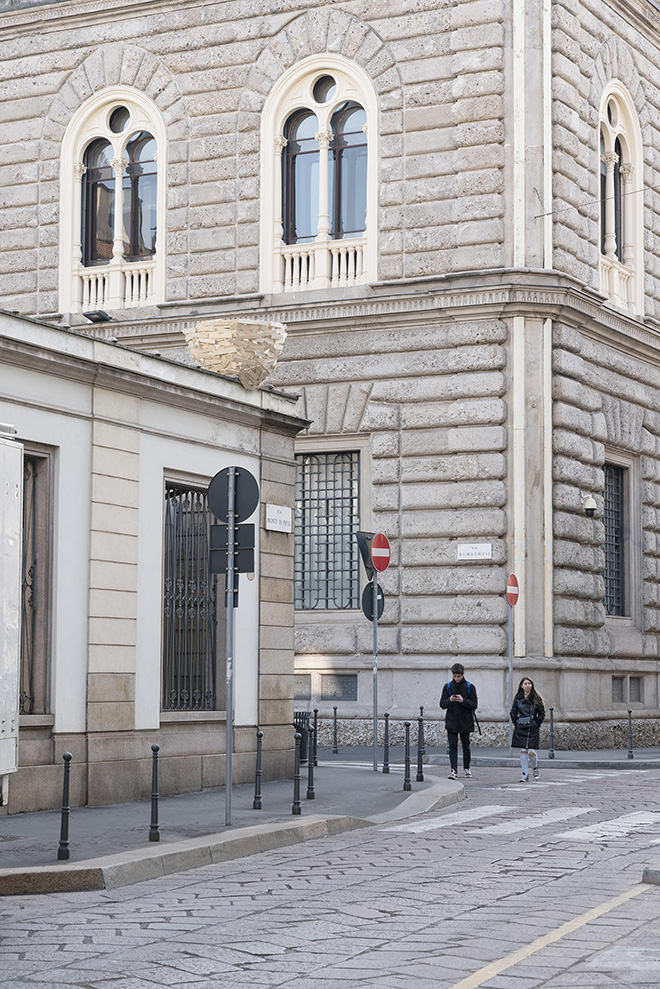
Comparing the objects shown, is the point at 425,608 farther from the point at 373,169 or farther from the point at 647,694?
the point at 373,169

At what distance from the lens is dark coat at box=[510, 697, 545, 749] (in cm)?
2088

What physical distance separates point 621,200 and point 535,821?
18167 millimetres

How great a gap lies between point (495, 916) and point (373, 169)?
66.6ft

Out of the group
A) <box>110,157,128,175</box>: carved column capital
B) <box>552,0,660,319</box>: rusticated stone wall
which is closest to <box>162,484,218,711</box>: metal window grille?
<box>552,0,660,319</box>: rusticated stone wall

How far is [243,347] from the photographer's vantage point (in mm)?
19234

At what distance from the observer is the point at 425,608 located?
26844mm

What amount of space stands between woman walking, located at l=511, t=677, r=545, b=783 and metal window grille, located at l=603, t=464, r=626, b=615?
28.0 feet

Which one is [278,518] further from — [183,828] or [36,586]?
[183,828]

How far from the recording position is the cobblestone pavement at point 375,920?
809 centimetres

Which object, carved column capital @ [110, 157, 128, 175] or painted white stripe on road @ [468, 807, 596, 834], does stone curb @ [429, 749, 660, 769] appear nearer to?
painted white stripe on road @ [468, 807, 596, 834]

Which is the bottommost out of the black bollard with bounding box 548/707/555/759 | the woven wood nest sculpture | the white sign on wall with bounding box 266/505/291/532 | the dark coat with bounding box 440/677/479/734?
the black bollard with bounding box 548/707/555/759

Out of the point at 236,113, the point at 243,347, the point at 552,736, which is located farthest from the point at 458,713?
the point at 236,113

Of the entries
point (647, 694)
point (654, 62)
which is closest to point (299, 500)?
point (647, 694)

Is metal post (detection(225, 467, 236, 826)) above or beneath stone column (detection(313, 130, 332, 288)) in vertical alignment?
beneath
